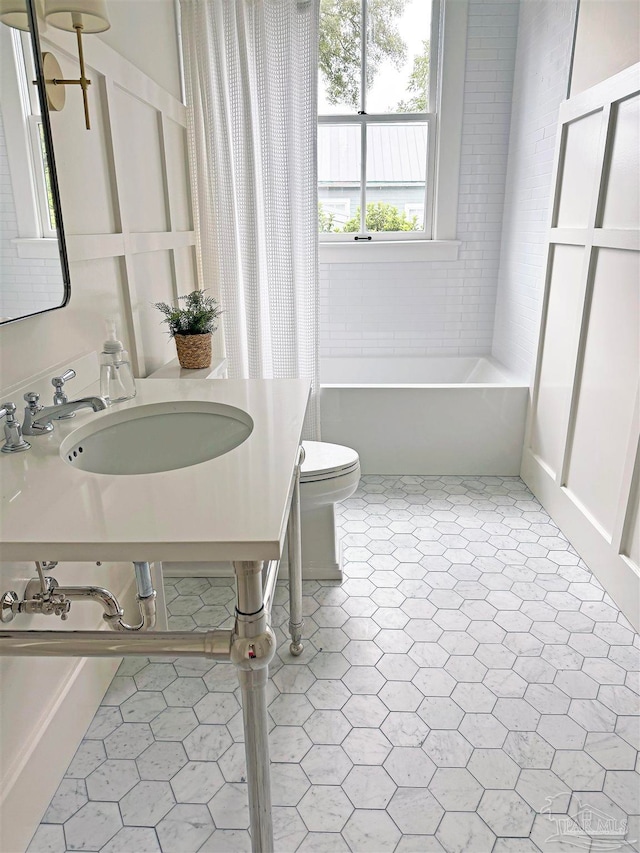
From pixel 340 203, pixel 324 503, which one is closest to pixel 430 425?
pixel 324 503

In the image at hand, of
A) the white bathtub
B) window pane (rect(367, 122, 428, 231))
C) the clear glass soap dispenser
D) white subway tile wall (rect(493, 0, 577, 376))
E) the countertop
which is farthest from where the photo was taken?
window pane (rect(367, 122, 428, 231))

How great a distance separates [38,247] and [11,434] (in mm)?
479

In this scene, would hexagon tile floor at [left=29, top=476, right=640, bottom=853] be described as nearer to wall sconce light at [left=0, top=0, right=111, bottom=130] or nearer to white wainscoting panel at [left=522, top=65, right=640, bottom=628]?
white wainscoting panel at [left=522, top=65, right=640, bottom=628]

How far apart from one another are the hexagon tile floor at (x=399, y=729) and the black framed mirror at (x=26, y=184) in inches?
42.9

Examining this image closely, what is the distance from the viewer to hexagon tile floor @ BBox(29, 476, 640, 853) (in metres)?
1.29

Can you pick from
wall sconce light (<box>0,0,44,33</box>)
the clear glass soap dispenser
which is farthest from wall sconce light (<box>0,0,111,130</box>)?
the clear glass soap dispenser

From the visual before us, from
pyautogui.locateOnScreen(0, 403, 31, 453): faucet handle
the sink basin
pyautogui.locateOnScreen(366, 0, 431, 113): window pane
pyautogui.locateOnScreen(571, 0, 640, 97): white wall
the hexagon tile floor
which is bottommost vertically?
the hexagon tile floor

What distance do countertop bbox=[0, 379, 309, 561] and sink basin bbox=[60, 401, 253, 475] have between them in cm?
12

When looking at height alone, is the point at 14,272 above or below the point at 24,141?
below

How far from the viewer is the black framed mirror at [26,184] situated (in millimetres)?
1172

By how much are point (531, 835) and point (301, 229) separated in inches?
94.7

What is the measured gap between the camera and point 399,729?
154 cm

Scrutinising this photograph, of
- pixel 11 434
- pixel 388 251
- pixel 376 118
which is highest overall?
pixel 376 118

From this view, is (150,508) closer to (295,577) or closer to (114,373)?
(114,373)
